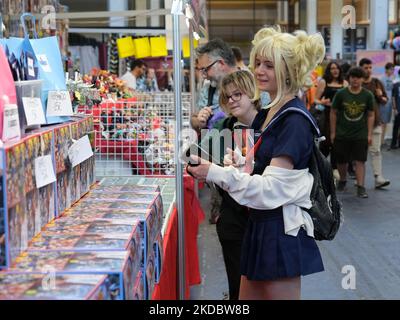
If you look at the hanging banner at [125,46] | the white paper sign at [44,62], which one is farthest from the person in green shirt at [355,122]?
the white paper sign at [44,62]

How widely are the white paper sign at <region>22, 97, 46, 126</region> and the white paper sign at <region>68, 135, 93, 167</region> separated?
0.22m

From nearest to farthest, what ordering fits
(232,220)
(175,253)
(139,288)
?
1. (139,288)
2. (232,220)
3. (175,253)

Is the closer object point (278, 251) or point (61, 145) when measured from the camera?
point (61, 145)

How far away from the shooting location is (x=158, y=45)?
9766mm

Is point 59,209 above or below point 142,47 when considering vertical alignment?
below

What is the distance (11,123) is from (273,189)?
885 mm

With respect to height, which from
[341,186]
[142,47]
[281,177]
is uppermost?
[142,47]

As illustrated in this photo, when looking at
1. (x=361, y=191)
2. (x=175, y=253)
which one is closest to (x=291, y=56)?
(x=175, y=253)

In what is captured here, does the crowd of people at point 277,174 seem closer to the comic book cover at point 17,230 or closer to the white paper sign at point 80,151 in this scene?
the white paper sign at point 80,151

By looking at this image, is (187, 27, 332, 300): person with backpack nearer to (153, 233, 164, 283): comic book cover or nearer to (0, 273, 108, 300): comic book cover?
(153, 233, 164, 283): comic book cover

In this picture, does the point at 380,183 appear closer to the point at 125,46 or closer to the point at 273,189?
the point at 125,46

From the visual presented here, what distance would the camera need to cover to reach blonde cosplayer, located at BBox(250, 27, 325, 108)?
7.25 ft

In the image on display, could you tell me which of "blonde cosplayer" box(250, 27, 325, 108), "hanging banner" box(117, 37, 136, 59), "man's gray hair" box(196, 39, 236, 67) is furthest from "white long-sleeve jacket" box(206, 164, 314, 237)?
"hanging banner" box(117, 37, 136, 59)
